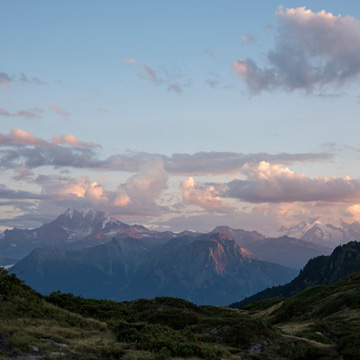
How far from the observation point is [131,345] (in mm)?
27500

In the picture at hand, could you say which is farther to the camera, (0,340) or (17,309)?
(17,309)

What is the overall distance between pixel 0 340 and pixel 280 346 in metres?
22.3

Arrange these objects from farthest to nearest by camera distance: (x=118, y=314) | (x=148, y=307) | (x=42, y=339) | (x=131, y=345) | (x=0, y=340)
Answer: (x=148, y=307), (x=118, y=314), (x=131, y=345), (x=42, y=339), (x=0, y=340)

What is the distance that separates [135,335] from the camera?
29.1 m

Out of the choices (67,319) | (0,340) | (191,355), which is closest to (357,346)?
(191,355)

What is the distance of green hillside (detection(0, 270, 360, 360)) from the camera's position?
2450cm

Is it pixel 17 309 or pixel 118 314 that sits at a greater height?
pixel 17 309

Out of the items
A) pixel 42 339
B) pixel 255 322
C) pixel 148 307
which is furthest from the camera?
pixel 148 307

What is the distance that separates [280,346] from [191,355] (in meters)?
10.2

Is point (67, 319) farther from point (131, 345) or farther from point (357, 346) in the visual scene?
point (357, 346)

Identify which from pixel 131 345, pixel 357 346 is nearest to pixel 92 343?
pixel 131 345

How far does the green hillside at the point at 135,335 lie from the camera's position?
24500 mm

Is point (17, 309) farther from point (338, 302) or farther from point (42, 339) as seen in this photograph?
point (338, 302)

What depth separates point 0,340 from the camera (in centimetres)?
2372
